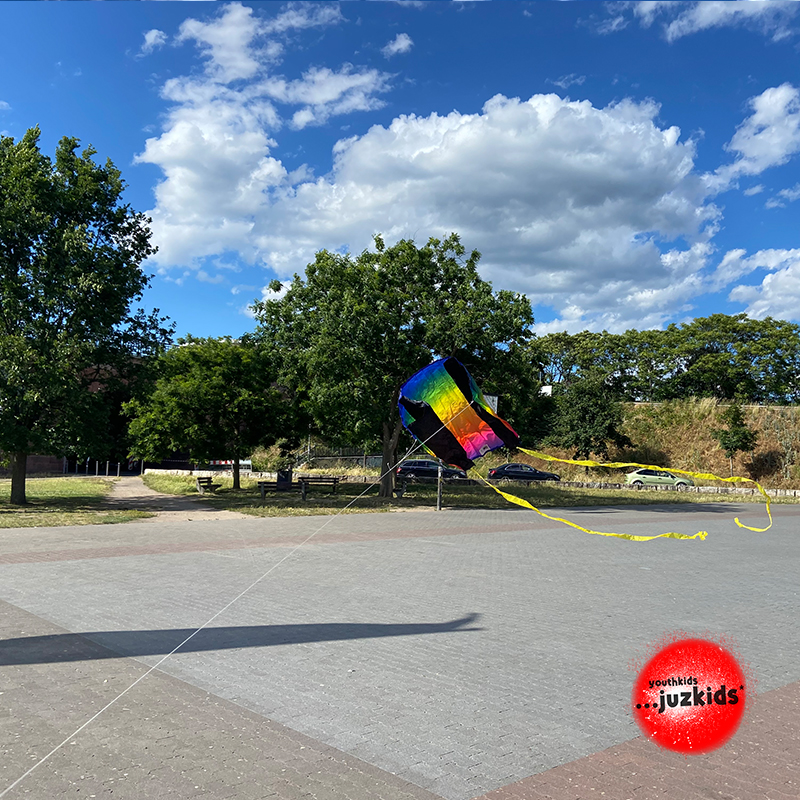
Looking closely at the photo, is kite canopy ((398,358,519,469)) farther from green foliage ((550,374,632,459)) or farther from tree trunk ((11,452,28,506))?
green foliage ((550,374,632,459))

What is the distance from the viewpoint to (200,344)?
30.5m

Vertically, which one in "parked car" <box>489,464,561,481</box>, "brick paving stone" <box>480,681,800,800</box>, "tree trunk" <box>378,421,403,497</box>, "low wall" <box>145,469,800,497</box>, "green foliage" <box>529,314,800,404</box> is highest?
"green foliage" <box>529,314,800,404</box>

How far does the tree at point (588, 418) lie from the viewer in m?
44.2

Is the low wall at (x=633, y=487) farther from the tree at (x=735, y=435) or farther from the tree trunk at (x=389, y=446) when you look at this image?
the tree trunk at (x=389, y=446)

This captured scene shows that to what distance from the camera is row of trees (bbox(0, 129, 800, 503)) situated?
831 inches

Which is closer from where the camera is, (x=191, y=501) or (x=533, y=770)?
(x=533, y=770)

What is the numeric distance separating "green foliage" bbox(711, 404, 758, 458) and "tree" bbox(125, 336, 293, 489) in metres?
30.0

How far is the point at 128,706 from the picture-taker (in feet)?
15.9

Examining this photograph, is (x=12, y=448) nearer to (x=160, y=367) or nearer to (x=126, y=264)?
(x=160, y=367)

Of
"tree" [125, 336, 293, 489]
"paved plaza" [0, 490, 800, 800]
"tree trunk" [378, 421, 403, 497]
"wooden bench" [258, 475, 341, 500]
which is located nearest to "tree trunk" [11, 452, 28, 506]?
"tree" [125, 336, 293, 489]

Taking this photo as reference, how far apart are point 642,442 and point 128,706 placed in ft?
164

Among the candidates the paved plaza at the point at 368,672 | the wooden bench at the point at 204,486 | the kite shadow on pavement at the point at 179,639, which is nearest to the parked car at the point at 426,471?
the wooden bench at the point at 204,486

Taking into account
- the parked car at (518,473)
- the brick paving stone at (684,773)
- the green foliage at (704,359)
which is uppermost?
the green foliage at (704,359)

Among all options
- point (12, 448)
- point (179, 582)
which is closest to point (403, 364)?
point (12, 448)
